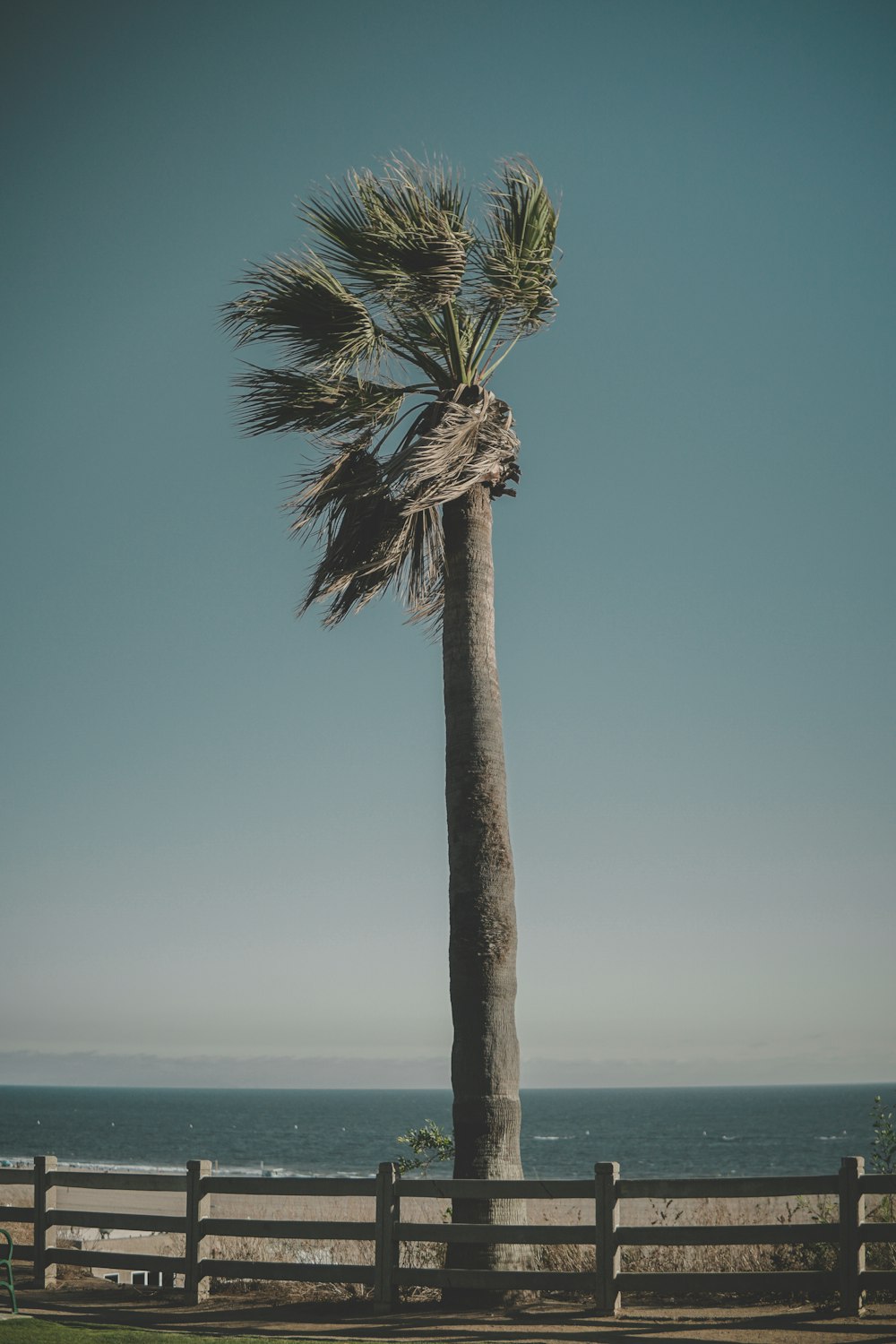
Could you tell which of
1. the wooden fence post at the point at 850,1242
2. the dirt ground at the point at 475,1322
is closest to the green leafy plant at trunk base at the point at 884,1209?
the wooden fence post at the point at 850,1242

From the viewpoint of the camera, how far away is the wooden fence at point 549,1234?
1027cm

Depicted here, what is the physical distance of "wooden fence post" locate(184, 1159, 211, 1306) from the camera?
11836 mm

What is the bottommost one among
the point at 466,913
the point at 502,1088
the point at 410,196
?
the point at 502,1088

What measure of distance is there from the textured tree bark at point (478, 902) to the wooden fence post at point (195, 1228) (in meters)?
2.52

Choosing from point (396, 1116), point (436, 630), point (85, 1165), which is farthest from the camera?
point (396, 1116)

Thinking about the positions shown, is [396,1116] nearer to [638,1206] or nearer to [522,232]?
[638,1206]

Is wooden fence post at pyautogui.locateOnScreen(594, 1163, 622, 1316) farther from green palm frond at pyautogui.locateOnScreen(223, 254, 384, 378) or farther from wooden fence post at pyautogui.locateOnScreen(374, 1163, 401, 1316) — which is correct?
Answer: green palm frond at pyautogui.locateOnScreen(223, 254, 384, 378)

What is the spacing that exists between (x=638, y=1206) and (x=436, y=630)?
84.0 ft

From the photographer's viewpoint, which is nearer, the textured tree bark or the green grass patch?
the green grass patch

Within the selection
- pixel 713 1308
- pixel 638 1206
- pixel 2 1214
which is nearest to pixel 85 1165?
pixel 638 1206

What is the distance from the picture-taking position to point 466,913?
12.1 m

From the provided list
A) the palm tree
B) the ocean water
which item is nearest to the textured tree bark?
the palm tree

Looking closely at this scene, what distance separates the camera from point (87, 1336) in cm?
969

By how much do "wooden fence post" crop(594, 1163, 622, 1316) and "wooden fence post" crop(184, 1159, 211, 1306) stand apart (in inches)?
148
